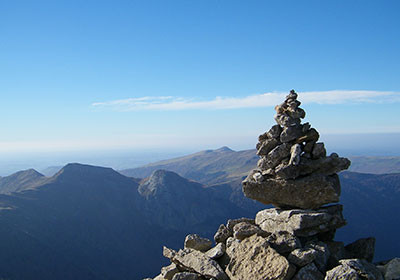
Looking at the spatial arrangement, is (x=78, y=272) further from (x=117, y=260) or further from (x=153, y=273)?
(x=153, y=273)

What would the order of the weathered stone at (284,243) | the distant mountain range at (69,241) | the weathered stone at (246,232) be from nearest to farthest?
the weathered stone at (284,243) → the weathered stone at (246,232) → the distant mountain range at (69,241)

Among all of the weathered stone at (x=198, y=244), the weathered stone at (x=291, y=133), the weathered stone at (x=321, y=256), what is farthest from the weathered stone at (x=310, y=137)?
the weathered stone at (x=198, y=244)

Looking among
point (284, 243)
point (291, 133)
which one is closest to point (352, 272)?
point (284, 243)

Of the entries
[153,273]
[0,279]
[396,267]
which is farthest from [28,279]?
[396,267]

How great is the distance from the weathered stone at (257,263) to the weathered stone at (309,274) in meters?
0.41

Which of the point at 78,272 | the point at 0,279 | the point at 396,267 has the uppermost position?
the point at 396,267

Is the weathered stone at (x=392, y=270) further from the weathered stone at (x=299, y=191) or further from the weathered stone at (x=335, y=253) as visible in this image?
the weathered stone at (x=299, y=191)

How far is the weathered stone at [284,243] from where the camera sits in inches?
665

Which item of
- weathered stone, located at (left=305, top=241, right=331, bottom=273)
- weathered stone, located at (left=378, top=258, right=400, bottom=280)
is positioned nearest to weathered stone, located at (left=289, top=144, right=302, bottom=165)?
weathered stone, located at (left=305, top=241, right=331, bottom=273)

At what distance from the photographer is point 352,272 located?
1438cm

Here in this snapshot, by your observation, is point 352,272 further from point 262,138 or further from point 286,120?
point 262,138

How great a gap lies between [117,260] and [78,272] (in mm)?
24004

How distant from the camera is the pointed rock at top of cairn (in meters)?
20.6

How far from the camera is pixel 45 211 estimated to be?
17512 centimetres
